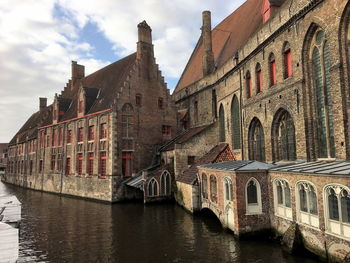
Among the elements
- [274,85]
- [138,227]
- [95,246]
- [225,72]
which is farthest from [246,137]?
[95,246]

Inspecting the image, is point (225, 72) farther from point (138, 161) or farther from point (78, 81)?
point (78, 81)

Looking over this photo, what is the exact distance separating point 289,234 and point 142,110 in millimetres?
16954

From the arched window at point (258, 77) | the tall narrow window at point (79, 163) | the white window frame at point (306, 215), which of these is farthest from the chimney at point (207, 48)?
the white window frame at point (306, 215)

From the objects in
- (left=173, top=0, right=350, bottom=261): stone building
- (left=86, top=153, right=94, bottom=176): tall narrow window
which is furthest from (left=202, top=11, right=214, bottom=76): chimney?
(left=86, top=153, right=94, bottom=176): tall narrow window

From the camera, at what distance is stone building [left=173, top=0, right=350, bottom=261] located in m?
8.24

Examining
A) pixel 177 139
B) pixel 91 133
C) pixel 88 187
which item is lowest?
pixel 88 187

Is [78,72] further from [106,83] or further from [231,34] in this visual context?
[231,34]

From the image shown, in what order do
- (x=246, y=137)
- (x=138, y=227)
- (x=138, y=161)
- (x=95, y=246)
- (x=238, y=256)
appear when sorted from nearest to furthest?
(x=238, y=256)
(x=95, y=246)
(x=138, y=227)
(x=246, y=137)
(x=138, y=161)

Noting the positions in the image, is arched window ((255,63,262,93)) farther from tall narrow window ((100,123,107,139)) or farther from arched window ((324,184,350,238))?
tall narrow window ((100,123,107,139))

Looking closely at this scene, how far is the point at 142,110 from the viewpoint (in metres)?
24.1

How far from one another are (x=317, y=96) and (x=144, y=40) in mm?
17010

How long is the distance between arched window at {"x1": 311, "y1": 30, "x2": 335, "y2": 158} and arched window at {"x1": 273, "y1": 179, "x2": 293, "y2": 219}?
2200 millimetres

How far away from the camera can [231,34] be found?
24.0m

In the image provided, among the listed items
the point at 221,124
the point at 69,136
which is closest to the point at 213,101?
the point at 221,124
